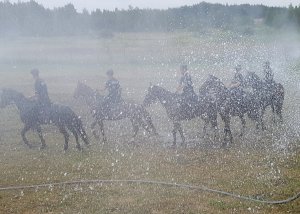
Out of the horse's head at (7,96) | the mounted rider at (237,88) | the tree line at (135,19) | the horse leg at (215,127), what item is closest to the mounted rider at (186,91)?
the horse leg at (215,127)

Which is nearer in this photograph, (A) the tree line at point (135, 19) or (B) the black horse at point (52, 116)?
(B) the black horse at point (52, 116)

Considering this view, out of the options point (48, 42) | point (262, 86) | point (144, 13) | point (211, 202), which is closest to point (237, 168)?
point (211, 202)

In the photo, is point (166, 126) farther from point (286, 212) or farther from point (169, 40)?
point (169, 40)

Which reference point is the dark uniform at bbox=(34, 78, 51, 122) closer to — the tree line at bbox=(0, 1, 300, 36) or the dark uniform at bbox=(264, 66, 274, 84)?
the dark uniform at bbox=(264, 66, 274, 84)

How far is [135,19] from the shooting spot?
314ft

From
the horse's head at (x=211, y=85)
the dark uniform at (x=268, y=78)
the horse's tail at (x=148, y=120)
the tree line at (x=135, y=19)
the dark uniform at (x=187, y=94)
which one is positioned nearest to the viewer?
the dark uniform at (x=187, y=94)

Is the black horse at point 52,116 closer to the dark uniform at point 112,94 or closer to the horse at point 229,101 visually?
the dark uniform at point 112,94

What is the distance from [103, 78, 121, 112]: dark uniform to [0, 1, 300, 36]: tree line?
51.5 m

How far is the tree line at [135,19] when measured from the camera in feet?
237

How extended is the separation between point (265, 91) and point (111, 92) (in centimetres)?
739

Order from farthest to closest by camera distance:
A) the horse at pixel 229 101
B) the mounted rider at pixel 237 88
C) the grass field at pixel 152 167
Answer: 1. the mounted rider at pixel 237 88
2. the horse at pixel 229 101
3. the grass field at pixel 152 167

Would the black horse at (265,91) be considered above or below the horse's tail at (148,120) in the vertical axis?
above

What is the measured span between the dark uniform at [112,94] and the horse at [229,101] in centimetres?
348

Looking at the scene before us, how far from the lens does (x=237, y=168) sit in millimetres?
13578
